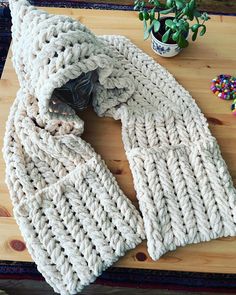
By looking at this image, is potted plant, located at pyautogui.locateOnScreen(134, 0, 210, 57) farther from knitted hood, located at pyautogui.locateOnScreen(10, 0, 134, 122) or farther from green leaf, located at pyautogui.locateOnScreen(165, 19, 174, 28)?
knitted hood, located at pyautogui.locateOnScreen(10, 0, 134, 122)

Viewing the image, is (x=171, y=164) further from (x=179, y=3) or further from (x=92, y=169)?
(x=179, y=3)

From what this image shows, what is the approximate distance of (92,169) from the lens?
70cm

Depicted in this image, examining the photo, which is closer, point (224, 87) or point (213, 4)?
point (224, 87)

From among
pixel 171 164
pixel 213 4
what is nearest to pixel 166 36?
pixel 171 164

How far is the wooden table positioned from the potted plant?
0.13 feet

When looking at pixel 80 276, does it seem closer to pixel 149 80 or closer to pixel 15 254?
pixel 15 254

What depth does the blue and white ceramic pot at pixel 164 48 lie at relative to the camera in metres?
0.82

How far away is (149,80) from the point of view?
0.80m

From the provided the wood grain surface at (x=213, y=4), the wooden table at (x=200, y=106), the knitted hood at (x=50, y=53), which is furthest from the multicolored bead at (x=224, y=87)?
the wood grain surface at (x=213, y=4)

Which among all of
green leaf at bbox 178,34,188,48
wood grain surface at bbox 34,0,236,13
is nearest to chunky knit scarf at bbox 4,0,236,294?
green leaf at bbox 178,34,188,48

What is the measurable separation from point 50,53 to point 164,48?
0.31 metres

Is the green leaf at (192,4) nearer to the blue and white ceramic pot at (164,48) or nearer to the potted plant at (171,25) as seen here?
the potted plant at (171,25)

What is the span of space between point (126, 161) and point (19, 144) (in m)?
0.21

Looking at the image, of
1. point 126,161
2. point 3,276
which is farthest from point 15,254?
point 3,276
